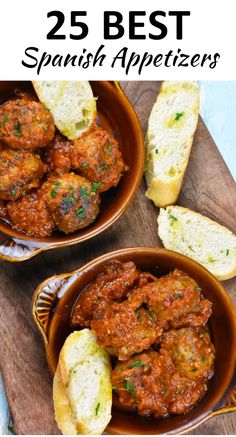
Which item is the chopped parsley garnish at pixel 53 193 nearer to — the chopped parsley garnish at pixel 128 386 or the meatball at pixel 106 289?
the meatball at pixel 106 289

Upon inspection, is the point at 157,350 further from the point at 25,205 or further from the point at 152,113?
the point at 152,113

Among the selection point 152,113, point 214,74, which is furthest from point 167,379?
point 214,74

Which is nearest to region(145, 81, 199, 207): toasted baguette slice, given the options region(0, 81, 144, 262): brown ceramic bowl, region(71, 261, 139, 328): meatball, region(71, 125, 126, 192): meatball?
region(0, 81, 144, 262): brown ceramic bowl

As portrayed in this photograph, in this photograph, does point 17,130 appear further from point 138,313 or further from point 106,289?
point 138,313

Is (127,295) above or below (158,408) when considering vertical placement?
above

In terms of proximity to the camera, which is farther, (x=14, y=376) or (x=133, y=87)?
(x=133, y=87)

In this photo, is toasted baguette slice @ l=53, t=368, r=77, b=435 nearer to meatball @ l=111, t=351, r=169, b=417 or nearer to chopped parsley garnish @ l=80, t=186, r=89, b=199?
meatball @ l=111, t=351, r=169, b=417
